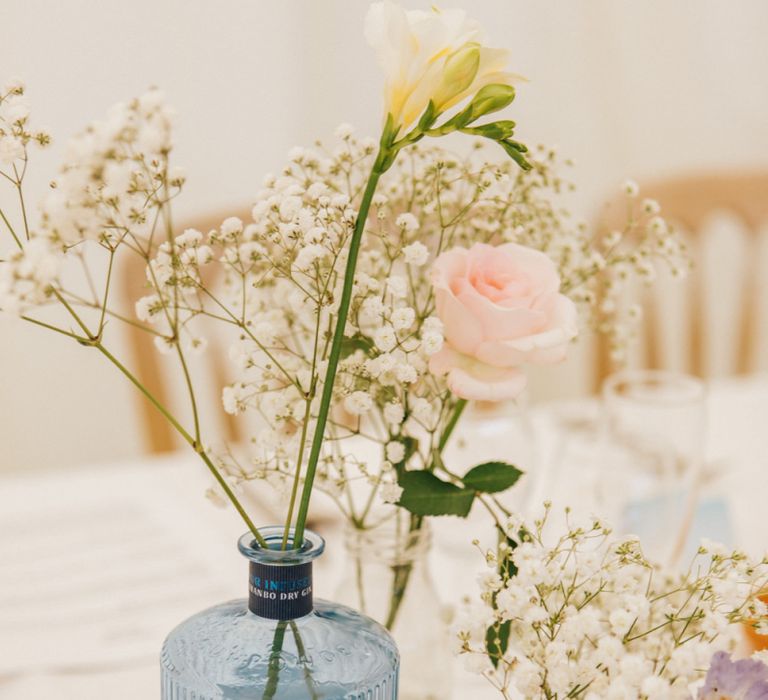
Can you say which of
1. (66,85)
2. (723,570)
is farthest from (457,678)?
(66,85)

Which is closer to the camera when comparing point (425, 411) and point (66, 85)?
point (425, 411)

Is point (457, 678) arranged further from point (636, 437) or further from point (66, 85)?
point (66, 85)

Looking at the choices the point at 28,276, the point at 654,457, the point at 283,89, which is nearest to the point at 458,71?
the point at 28,276

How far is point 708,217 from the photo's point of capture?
188 centimetres

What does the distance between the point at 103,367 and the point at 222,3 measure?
2.55 feet

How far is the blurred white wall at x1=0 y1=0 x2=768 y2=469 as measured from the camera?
1966 mm

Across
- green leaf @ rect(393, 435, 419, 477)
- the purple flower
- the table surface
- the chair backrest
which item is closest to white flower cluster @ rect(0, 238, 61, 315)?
green leaf @ rect(393, 435, 419, 477)

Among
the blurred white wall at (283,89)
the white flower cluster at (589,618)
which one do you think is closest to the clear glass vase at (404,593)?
the white flower cluster at (589,618)

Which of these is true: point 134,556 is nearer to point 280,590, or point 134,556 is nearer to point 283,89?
point 280,590

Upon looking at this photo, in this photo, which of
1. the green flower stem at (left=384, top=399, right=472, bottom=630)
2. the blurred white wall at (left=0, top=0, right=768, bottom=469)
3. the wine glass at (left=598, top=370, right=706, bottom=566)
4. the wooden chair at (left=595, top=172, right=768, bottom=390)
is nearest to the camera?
the green flower stem at (left=384, top=399, right=472, bottom=630)

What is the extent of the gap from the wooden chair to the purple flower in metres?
1.36

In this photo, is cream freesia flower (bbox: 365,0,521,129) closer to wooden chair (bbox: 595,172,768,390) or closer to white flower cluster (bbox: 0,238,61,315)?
white flower cluster (bbox: 0,238,61,315)

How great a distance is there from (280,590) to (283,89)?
1754 mm

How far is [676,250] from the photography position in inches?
25.0
